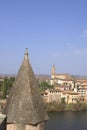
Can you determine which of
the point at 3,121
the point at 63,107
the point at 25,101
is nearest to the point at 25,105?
the point at 25,101

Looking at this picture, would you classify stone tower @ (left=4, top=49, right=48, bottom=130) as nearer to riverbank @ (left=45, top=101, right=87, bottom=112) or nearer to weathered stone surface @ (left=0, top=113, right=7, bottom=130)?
weathered stone surface @ (left=0, top=113, right=7, bottom=130)

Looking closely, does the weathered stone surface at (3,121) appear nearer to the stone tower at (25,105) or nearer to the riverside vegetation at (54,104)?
the stone tower at (25,105)

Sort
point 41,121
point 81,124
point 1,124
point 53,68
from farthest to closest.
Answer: point 53,68 → point 81,124 → point 41,121 → point 1,124

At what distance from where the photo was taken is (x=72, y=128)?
98.6 feet

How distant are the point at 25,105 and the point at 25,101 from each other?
3.9 inches

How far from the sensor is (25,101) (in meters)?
7.66

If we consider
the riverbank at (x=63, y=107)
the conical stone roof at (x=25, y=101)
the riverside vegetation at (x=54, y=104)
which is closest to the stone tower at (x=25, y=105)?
the conical stone roof at (x=25, y=101)

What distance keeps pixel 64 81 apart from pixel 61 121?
38.7 meters

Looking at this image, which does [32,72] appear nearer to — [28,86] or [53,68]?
[28,86]

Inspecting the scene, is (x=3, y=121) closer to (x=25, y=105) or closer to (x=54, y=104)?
(x=25, y=105)

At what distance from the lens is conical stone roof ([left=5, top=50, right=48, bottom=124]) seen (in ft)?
24.9

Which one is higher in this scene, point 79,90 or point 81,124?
point 79,90

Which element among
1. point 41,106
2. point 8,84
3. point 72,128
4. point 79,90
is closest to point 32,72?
point 41,106

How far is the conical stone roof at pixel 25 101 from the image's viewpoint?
7.59 m
